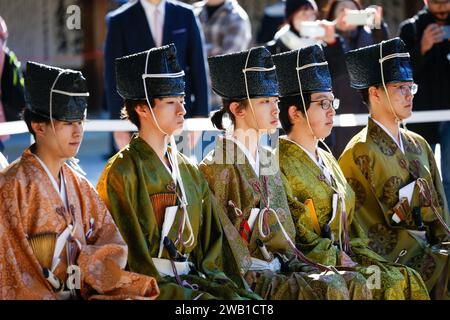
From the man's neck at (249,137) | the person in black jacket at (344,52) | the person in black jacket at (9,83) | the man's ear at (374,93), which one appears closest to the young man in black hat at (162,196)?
the man's neck at (249,137)

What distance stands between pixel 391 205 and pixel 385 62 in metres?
0.75

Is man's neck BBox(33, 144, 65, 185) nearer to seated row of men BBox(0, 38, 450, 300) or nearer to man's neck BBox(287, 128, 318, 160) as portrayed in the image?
seated row of men BBox(0, 38, 450, 300)

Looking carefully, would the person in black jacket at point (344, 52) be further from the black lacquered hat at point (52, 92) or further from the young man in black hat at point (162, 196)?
the black lacquered hat at point (52, 92)

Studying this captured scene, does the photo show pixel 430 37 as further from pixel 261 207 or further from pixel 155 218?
pixel 155 218

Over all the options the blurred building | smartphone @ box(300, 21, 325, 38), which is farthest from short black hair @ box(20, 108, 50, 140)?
the blurred building

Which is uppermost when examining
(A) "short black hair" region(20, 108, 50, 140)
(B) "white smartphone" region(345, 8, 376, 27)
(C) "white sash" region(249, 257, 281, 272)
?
(B) "white smartphone" region(345, 8, 376, 27)

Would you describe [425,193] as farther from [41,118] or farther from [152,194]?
[41,118]

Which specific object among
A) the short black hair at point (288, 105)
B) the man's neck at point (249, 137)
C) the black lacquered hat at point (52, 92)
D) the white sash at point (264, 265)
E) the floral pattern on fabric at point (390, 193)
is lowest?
the white sash at point (264, 265)

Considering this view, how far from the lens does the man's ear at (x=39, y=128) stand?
446cm

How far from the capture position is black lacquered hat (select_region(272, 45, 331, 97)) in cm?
545

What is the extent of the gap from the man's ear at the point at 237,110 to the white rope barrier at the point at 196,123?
0.72 meters

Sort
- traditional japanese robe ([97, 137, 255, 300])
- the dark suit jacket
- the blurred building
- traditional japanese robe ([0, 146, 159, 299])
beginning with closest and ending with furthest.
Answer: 1. traditional japanese robe ([0, 146, 159, 299])
2. traditional japanese robe ([97, 137, 255, 300])
3. the dark suit jacket
4. the blurred building

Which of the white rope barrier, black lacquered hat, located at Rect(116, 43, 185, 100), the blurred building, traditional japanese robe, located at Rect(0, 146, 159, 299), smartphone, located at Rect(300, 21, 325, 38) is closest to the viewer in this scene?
traditional japanese robe, located at Rect(0, 146, 159, 299)

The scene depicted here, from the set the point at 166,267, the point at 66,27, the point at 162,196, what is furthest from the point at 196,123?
the point at 66,27
